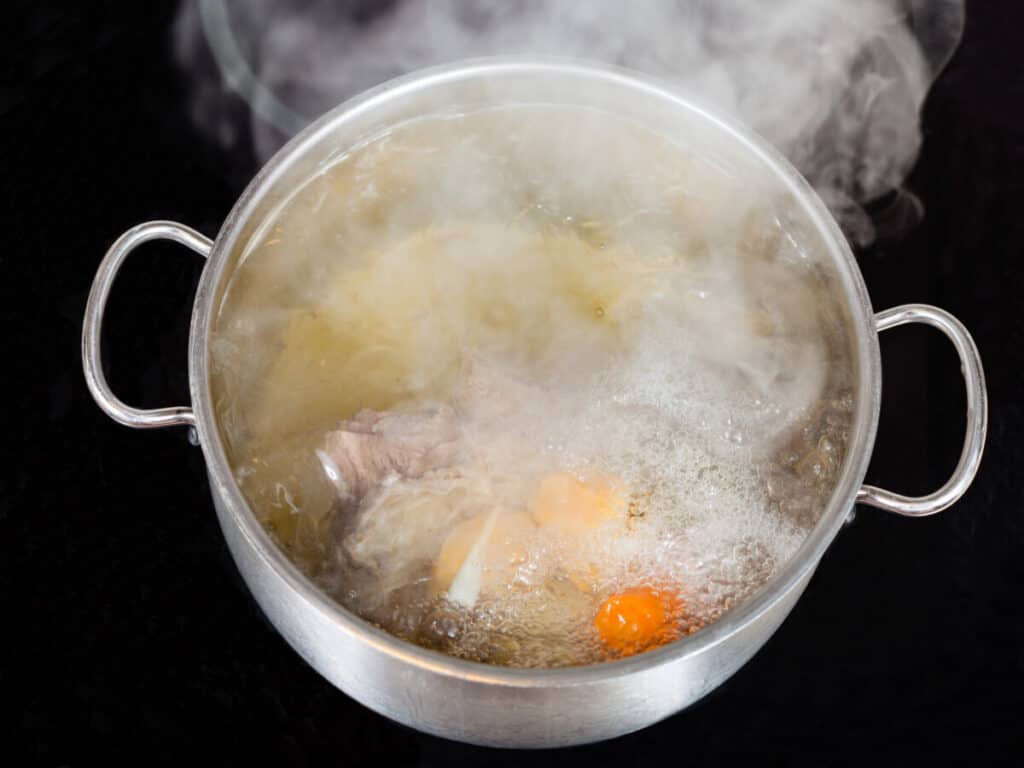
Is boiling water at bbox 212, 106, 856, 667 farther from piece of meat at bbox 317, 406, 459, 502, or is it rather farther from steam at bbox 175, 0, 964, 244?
steam at bbox 175, 0, 964, 244

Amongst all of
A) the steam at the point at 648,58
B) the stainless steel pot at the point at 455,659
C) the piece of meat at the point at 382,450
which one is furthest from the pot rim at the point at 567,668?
the steam at the point at 648,58

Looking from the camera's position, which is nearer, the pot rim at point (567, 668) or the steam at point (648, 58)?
the pot rim at point (567, 668)

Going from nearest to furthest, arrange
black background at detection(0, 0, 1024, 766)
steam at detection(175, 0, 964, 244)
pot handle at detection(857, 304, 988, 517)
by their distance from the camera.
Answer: pot handle at detection(857, 304, 988, 517)
black background at detection(0, 0, 1024, 766)
steam at detection(175, 0, 964, 244)

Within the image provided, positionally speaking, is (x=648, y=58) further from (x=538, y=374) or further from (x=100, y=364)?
(x=100, y=364)

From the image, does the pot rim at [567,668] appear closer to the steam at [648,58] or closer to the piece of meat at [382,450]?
the piece of meat at [382,450]

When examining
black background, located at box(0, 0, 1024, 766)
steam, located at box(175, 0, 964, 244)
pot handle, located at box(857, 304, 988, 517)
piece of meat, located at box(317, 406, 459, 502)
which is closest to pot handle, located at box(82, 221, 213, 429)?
piece of meat, located at box(317, 406, 459, 502)
